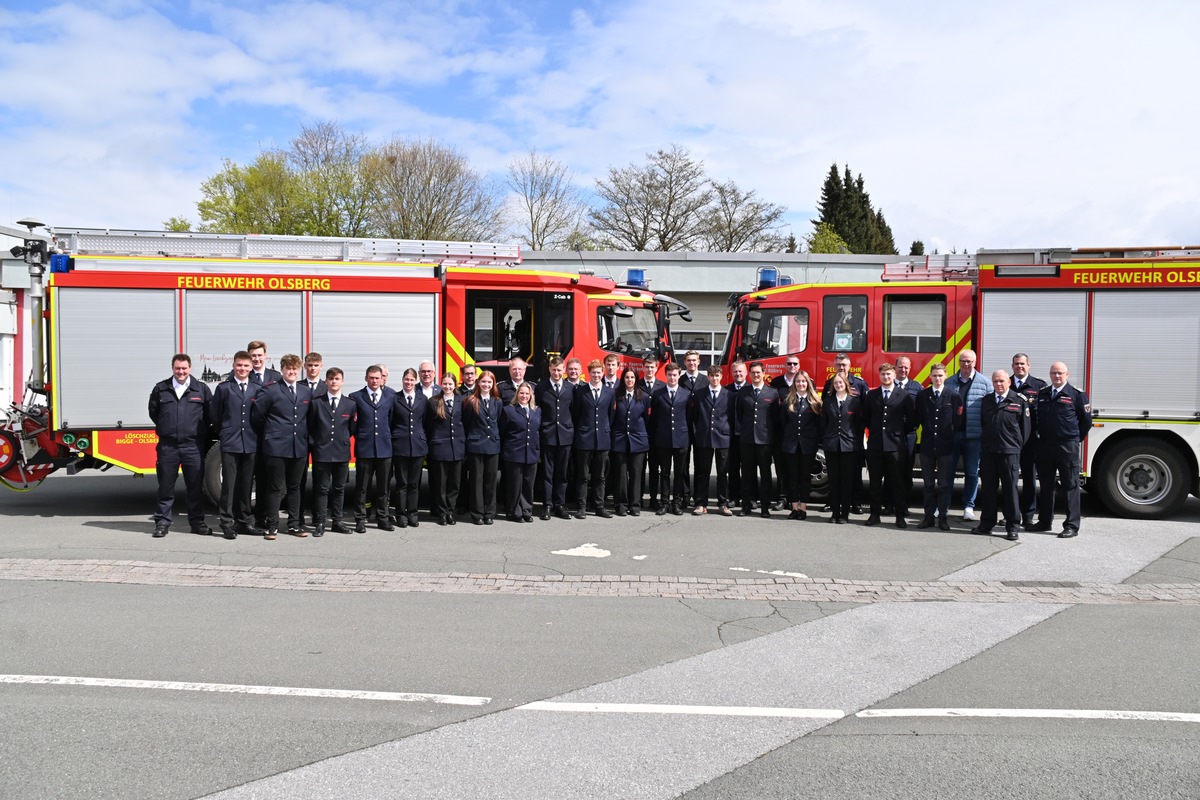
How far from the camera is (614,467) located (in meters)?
10.8

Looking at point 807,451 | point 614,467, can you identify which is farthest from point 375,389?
point 807,451

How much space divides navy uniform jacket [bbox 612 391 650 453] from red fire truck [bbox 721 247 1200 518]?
215 centimetres

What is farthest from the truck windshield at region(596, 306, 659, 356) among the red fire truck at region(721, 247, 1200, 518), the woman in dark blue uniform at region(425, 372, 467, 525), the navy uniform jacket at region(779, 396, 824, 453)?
the woman in dark blue uniform at region(425, 372, 467, 525)

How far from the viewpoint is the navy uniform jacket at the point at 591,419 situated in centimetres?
1034

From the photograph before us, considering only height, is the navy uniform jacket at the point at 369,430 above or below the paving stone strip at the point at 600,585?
above

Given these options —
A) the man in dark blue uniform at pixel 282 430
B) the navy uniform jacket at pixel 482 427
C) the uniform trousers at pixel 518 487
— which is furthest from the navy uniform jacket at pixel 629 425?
the man in dark blue uniform at pixel 282 430

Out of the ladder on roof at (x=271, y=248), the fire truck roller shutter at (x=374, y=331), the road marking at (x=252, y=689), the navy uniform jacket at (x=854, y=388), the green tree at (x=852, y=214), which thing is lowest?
the road marking at (x=252, y=689)

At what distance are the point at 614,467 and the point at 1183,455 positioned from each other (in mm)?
6446

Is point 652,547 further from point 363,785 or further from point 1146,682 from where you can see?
point 363,785

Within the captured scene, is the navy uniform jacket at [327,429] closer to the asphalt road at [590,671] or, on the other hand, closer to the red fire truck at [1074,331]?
the asphalt road at [590,671]

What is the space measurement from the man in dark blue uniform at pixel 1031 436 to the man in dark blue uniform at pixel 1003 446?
0.11 meters

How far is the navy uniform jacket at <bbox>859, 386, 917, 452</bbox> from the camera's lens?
10.0 m

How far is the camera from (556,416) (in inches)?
404

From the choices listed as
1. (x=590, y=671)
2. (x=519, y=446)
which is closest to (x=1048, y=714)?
(x=590, y=671)
